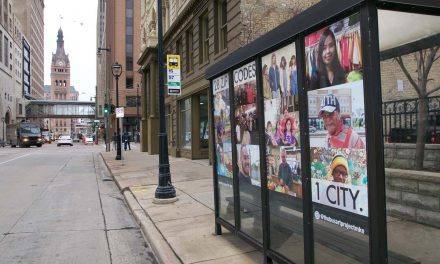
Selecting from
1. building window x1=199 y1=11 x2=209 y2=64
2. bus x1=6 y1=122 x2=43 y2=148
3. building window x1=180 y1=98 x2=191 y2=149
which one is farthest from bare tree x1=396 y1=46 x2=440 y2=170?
bus x1=6 y1=122 x2=43 y2=148

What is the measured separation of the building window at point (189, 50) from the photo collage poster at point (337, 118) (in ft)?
59.8

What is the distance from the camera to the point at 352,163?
3.34 meters

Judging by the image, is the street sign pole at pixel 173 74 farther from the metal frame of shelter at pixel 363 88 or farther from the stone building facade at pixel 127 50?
the stone building facade at pixel 127 50

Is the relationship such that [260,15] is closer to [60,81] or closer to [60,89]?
[60,89]

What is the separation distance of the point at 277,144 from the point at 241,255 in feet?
5.85

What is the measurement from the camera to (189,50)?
865 inches

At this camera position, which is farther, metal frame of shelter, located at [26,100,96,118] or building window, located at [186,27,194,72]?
metal frame of shelter, located at [26,100,96,118]

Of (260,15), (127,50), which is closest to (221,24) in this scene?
(260,15)

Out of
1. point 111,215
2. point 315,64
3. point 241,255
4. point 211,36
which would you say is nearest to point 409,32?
point 315,64

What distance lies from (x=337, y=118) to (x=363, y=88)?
412 millimetres

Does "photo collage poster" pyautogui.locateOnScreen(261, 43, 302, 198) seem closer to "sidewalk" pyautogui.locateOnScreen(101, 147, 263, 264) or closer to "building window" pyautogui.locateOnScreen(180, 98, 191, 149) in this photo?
"sidewalk" pyautogui.locateOnScreen(101, 147, 263, 264)

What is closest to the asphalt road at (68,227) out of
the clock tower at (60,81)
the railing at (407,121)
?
the railing at (407,121)

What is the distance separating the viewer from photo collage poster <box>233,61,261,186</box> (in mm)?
5109

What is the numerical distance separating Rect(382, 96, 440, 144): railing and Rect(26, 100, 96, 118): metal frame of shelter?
377ft
